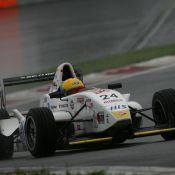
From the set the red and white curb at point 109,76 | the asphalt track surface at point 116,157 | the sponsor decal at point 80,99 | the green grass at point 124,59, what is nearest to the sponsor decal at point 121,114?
the asphalt track surface at point 116,157

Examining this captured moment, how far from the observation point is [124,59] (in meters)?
24.5

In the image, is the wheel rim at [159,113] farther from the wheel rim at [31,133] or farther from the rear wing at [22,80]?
the rear wing at [22,80]

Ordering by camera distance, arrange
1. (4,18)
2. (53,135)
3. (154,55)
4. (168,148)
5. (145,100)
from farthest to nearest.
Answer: (4,18) → (154,55) → (145,100) → (53,135) → (168,148)

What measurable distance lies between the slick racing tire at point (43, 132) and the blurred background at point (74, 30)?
504 inches

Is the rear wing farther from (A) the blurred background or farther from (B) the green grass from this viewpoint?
(A) the blurred background

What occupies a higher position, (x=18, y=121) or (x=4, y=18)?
(x=4, y=18)

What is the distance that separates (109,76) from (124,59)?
1.73 m

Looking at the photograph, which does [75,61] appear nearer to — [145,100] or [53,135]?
[145,100]

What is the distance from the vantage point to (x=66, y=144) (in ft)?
41.9

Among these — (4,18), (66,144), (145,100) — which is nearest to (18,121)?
(66,144)

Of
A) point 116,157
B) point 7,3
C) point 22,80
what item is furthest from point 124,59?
point 7,3

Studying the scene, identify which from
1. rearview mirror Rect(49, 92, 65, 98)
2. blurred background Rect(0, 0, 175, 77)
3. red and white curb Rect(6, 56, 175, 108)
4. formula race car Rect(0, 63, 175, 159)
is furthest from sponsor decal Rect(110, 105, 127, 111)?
blurred background Rect(0, 0, 175, 77)

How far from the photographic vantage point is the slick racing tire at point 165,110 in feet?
42.9

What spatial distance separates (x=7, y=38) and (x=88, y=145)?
18953mm
